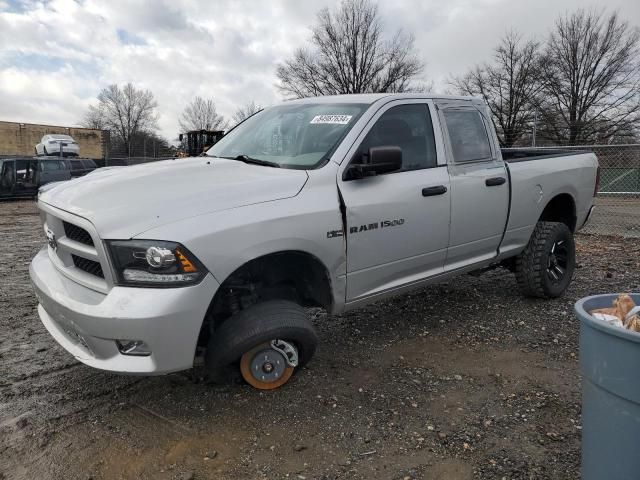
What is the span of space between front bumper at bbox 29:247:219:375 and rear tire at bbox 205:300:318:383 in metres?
0.21

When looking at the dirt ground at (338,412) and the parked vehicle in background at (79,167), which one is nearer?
the dirt ground at (338,412)

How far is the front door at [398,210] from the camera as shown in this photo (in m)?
3.35

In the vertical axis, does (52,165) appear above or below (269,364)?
above

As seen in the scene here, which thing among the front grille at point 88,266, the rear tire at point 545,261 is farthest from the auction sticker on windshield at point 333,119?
the rear tire at point 545,261

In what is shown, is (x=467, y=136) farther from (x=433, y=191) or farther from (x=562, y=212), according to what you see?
(x=562, y=212)

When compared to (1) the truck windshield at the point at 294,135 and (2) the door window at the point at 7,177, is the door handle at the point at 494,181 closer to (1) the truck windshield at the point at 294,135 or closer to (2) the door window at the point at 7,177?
(1) the truck windshield at the point at 294,135

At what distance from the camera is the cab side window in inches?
144

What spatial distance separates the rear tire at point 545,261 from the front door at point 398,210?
1.43 meters

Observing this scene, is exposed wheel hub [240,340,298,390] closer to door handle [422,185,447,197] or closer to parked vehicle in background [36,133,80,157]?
door handle [422,185,447,197]

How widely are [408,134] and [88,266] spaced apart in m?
2.45

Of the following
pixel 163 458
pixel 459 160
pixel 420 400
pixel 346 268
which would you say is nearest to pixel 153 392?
pixel 163 458

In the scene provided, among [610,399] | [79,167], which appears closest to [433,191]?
[610,399]

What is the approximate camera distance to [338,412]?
311cm

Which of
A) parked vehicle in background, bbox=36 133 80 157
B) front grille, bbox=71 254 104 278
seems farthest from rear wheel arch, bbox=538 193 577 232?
parked vehicle in background, bbox=36 133 80 157
